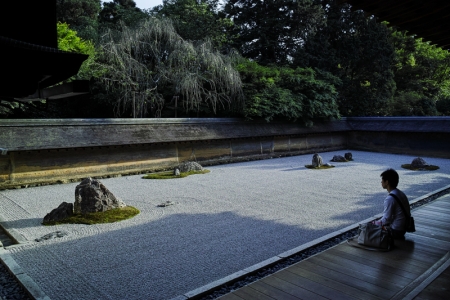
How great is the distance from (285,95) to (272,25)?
9241mm

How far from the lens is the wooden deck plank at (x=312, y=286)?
307 cm

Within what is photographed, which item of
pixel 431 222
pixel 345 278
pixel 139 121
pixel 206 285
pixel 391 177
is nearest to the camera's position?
pixel 345 278

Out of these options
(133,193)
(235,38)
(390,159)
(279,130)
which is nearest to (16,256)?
(133,193)

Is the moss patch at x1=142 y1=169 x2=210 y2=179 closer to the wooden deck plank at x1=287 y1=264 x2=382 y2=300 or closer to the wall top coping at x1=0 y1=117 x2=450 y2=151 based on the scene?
the wall top coping at x1=0 y1=117 x2=450 y2=151

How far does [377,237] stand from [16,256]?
4.99 m

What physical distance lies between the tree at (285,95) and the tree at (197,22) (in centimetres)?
399

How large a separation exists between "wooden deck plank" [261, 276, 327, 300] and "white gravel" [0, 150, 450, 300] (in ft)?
2.42

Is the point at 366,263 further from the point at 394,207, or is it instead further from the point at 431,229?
the point at 431,229

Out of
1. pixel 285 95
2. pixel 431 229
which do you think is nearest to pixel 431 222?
pixel 431 229

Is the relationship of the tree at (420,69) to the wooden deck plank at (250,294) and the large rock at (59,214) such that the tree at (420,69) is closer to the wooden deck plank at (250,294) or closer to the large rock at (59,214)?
the large rock at (59,214)

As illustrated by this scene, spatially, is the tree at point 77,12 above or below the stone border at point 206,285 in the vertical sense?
above

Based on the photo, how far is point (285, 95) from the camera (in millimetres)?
16016

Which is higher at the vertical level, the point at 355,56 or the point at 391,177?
the point at 355,56

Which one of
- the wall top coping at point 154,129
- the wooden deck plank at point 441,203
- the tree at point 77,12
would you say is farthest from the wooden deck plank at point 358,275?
the tree at point 77,12
